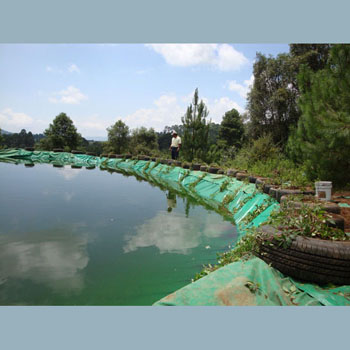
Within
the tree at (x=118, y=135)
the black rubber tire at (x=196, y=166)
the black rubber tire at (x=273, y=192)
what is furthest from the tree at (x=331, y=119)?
the tree at (x=118, y=135)

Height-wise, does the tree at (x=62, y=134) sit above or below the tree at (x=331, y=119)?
above

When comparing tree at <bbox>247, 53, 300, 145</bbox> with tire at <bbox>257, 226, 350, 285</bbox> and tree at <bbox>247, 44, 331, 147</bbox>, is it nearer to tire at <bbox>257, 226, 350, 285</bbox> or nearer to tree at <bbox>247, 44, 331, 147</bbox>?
tree at <bbox>247, 44, 331, 147</bbox>

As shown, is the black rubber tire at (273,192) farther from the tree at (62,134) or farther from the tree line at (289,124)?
the tree at (62,134)

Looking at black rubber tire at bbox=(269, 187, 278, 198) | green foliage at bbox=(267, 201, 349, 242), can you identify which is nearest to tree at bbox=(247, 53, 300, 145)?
black rubber tire at bbox=(269, 187, 278, 198)

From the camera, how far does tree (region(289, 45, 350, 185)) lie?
11.3 feet

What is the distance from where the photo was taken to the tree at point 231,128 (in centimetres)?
3025

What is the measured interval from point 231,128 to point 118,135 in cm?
1524

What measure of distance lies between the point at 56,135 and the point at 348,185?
71.2 feet

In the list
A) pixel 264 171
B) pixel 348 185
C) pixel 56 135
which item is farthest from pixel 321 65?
pixel 56 135

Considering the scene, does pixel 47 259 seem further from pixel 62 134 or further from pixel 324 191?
pixel 62 134

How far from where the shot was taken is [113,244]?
9.70 feet

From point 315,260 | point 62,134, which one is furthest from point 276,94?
point 62,134

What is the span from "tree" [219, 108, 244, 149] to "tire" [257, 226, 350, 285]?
95.0ft

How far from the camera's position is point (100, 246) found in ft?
9.46
